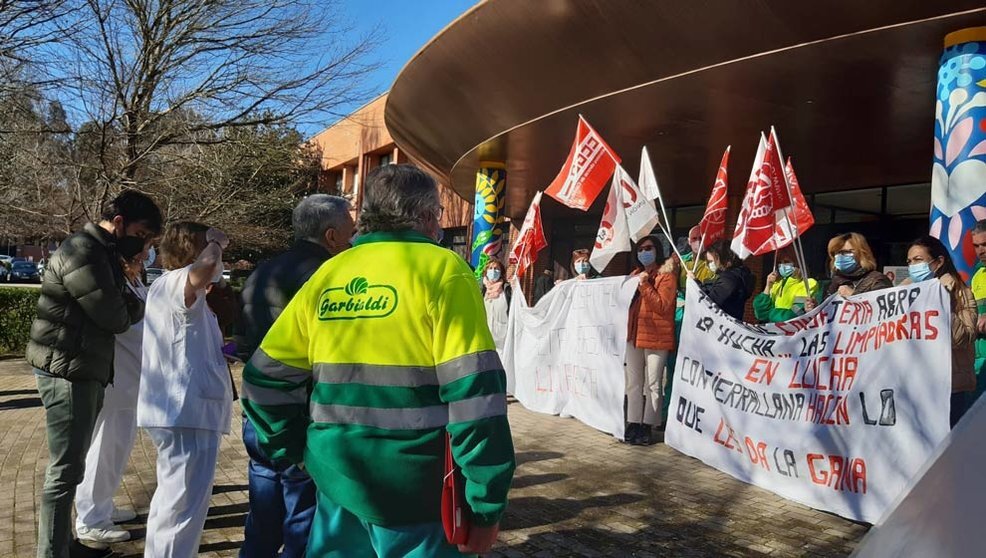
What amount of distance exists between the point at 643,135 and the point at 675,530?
7.43m

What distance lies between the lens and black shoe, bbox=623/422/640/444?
707cm

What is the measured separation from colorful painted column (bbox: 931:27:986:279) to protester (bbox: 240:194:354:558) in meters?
5.57

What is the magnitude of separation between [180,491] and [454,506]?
1.73 meters

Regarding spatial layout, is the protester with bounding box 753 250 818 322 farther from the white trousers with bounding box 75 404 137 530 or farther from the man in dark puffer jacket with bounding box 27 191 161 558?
the man in dark puffer jacket with bounding box 27 191 161 558

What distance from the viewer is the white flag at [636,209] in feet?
23.1

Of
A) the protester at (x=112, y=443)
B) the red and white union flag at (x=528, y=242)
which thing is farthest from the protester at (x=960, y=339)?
the red and white union flag at (x=528, y=242)

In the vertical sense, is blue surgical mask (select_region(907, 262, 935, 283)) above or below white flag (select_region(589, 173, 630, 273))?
below

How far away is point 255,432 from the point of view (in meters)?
2.94

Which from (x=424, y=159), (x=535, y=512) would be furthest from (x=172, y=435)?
(x=424, y=159)

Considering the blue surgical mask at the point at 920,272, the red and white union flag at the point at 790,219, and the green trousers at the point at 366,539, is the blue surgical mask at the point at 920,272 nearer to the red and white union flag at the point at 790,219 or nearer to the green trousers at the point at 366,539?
the red and white union flag at the point at 790,219

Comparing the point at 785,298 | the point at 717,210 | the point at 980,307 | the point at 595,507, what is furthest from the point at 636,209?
the point at 595,507

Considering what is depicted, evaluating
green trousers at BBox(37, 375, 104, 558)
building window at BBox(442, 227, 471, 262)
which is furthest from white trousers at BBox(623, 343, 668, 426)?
building window at BBox(442, 227, 471, 262)

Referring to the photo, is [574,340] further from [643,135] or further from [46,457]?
[46,457]

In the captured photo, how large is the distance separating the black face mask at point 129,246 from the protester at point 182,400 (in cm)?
61
